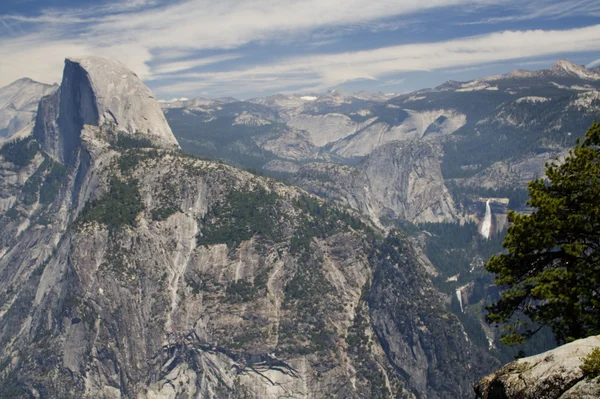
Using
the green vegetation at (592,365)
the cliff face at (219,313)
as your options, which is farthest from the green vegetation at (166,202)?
the green vegetation at (592,365)

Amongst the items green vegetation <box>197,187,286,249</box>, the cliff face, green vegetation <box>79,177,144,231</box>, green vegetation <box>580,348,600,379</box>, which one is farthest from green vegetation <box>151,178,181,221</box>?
green vegetation <box>580,348,600,379</box>

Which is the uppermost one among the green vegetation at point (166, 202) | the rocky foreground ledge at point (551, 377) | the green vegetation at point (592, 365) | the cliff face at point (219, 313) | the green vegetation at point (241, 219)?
the green vegetation at point (592, 365)

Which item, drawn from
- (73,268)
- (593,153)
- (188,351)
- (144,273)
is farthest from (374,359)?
(593,153)

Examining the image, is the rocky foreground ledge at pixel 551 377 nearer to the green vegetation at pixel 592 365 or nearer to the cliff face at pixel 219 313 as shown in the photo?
the green vegetation at pixel 592 365

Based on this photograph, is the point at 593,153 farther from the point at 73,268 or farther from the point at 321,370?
the point at 73,268

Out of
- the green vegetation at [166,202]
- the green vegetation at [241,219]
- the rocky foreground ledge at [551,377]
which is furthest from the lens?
the green vegetation at [166,202]

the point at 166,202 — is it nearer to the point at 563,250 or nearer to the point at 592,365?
the point at 563,250
